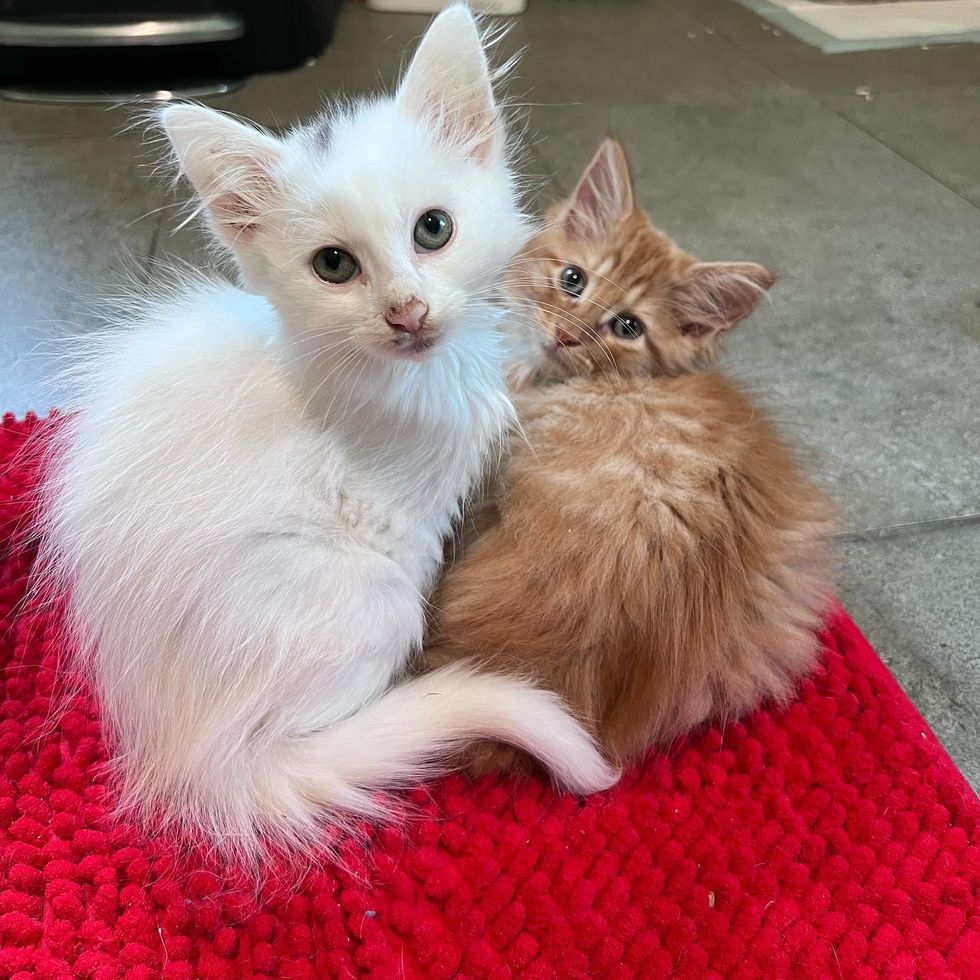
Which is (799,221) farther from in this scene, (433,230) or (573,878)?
(573,878)

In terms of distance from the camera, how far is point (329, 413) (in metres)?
0.86

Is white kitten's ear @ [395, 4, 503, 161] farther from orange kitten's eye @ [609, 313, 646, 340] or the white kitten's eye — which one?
orange kitten's eye @ [609, 313, 646, 340]

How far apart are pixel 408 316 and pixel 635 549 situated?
0.34 m

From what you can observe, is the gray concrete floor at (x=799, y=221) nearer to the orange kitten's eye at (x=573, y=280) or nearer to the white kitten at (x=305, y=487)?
the orange kitten's eye at (x=573, y=280)

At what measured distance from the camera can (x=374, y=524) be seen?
882mm

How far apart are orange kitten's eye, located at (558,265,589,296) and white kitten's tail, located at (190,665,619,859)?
0.53 metres

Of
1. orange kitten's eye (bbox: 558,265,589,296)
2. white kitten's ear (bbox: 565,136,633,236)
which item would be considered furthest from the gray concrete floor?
orange kitten's eye (bbox: 558,265,589,296)

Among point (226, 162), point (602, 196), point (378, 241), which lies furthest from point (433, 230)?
point (602, 196)

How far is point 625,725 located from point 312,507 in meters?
0.41

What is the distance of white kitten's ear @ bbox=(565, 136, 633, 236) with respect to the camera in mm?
1129

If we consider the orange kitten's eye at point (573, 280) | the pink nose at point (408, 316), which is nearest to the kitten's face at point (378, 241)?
the pink nose at point (408, 316)

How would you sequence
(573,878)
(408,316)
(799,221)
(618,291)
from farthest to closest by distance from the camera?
1. (799,221)
2. (618,291)
3. (573,878)
4. (408,316)

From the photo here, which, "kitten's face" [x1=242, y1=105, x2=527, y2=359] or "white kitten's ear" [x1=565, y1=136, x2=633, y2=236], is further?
"white kitten's ear" [x1=565, y1=136, x2=633, y2=236]

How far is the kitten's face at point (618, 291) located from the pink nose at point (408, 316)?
0.30 m
